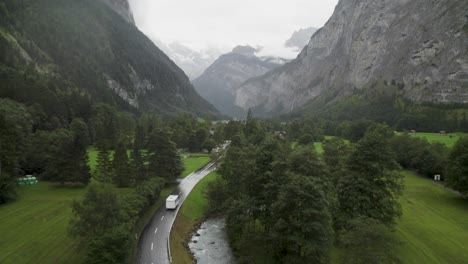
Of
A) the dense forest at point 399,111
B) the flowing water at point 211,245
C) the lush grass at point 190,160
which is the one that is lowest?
the flowing water at point 211,245

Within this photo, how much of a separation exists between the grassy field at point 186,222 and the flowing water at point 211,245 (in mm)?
1181

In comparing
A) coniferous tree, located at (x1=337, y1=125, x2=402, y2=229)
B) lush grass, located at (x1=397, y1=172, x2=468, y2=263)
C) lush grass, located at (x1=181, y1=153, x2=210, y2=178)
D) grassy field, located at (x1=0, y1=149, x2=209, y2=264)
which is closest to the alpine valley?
lush grass, located at (x1=397, y1=172, x2=468, y2=263)

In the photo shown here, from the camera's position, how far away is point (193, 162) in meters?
81.8

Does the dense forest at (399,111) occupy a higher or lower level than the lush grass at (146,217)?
higher

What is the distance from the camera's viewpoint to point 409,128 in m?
136

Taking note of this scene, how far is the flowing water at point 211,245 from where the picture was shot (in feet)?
110

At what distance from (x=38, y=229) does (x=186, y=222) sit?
57.7ft

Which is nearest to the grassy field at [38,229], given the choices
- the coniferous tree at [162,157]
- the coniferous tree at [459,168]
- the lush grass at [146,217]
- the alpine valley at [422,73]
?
the lush grass at [146,217]

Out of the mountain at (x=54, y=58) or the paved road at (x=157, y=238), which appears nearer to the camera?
the paved road at (x=157, y=238)

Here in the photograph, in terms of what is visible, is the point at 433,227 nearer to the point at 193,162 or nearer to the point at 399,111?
the point at 193,162

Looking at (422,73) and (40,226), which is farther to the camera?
(422,73)

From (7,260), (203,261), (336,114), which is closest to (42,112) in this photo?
(7,260)

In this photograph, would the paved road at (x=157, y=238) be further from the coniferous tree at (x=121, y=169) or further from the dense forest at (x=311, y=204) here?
the coniferous tree at (x=121, y=169)

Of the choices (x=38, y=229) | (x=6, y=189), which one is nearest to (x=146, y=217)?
(x=38, y=229)
